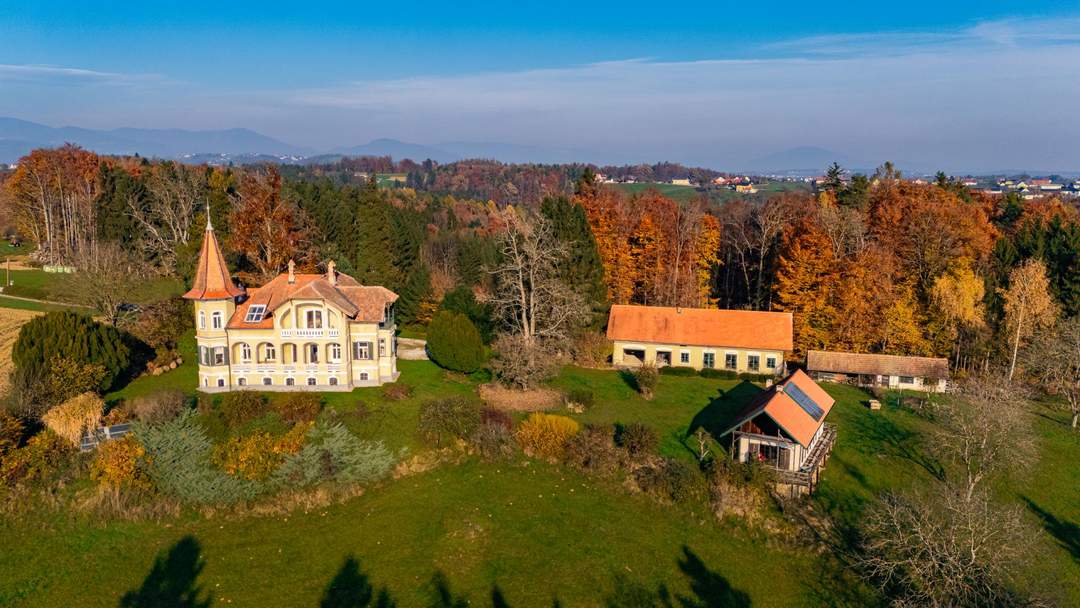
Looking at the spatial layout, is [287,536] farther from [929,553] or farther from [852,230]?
[852,230]

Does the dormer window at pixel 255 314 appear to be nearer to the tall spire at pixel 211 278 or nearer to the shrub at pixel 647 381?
the tall spire at pixel 211 278

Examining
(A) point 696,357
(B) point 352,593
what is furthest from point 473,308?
(B) point 352,593

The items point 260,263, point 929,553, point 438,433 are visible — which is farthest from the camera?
point 260,263

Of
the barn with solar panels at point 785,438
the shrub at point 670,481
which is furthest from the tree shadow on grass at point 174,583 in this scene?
the barn with solar panels at point 785,438

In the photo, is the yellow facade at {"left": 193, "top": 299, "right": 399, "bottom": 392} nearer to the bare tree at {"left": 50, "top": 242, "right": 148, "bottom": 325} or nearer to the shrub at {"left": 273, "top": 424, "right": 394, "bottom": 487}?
the shrub at {"left": 273, "top": 424, "right": 394, "bottom": 487}

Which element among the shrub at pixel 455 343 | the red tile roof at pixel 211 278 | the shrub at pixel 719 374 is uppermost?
the red tile roof at pixel 211 278

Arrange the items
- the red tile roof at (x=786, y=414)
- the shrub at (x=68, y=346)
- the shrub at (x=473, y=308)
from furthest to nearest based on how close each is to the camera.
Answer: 1. the shrub at (x=473, y=308)
2. the shrub at (x=68, y=346)
3. the red tile roof at (x=786, y=414)

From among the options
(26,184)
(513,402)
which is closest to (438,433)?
(513,402)
